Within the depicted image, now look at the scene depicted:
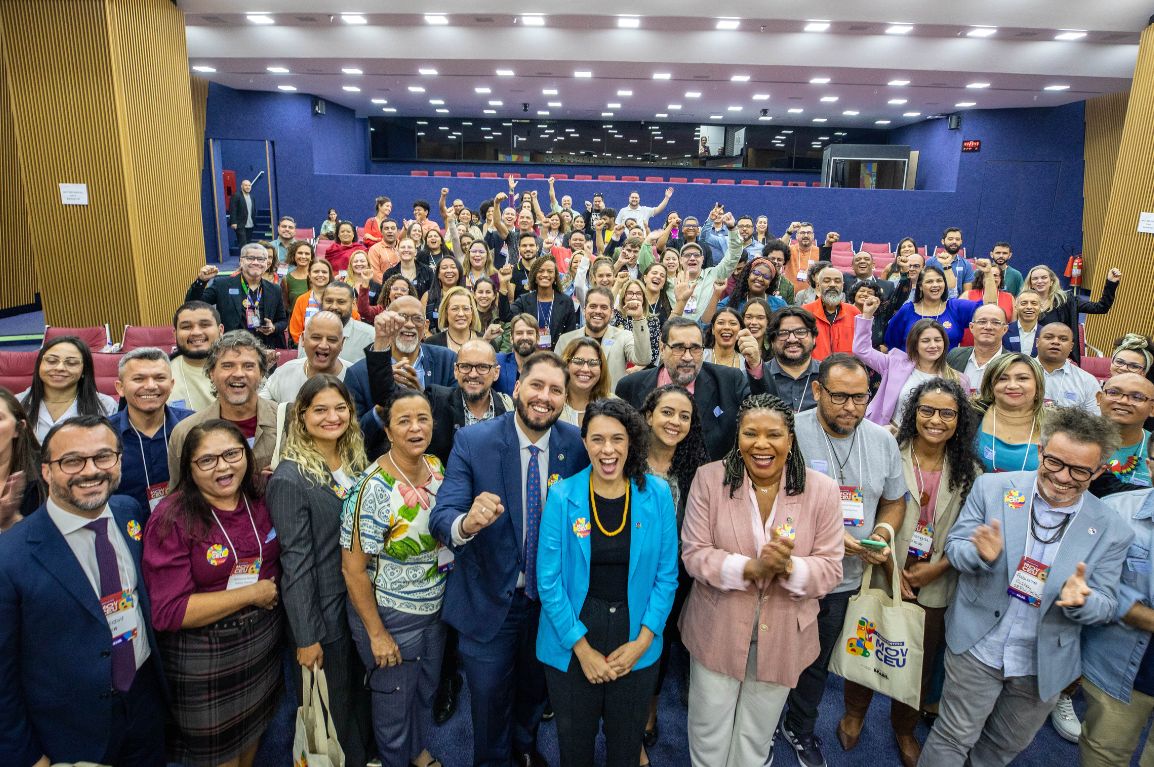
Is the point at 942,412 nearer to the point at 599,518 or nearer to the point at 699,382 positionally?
the point at 699,382

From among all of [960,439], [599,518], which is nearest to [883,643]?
[960,439]

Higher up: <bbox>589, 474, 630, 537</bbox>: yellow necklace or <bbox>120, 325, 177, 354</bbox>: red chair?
<bbox>120, 325, 177, 354</bbox>: red chair

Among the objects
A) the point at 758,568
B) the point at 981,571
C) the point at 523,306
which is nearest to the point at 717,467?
the point at 758,568

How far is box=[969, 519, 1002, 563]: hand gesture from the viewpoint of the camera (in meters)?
2.27

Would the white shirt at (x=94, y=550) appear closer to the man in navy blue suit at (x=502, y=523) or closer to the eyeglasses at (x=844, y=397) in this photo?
the man in navy blue suit at (x=502, y=523)

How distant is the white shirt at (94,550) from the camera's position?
76.5 inches

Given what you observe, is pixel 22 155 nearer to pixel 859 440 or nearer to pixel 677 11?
pixel 677 11

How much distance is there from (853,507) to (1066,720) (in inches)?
68.5

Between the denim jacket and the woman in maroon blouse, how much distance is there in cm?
301

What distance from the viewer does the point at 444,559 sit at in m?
2.40

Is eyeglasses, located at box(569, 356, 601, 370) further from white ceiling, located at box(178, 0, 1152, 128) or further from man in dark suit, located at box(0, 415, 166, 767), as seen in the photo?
white ceiling, located at box(178, 0, 1152, 128)

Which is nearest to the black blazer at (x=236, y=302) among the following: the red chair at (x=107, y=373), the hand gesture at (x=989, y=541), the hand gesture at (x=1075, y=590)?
the red chair at (x=107, y=373)

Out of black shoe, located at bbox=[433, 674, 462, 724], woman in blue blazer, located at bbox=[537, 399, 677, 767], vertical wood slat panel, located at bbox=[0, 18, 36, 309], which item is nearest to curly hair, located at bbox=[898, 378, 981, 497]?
woman in blue blazer, located at bbox=[537, 399, 677, 767]

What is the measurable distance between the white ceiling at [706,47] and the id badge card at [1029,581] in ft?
28.7
